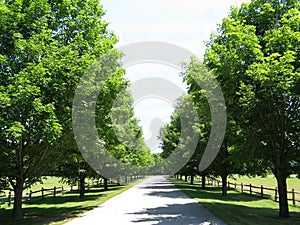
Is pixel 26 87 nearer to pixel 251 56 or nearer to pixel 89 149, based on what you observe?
pixel 89 149

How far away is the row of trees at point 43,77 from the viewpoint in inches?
474

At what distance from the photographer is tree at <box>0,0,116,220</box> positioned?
11961mm

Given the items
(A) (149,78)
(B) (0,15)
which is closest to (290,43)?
(B) (0,15)

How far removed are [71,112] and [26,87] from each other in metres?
3.12

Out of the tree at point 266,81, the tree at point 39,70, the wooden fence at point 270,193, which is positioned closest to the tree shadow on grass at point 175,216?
the tree at point 266,81

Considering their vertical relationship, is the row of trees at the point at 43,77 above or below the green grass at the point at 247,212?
above

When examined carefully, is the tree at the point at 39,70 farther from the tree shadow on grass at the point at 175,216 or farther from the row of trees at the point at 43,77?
the tree shadow on grass at the point at 175,216

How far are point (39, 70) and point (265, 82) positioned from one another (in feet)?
28.5

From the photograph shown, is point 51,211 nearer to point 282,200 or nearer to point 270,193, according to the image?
point 282,200

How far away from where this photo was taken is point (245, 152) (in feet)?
53.1

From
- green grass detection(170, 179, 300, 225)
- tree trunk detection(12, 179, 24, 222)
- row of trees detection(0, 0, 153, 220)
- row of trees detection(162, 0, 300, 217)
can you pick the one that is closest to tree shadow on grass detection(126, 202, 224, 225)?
green grass detection(170, 179, 300, 225)

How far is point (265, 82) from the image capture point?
1345 cm

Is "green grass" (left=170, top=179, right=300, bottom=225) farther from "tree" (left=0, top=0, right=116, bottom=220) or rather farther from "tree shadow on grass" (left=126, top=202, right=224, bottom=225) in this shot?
"tree" (left=0, top=0, right=116, bottom=220)

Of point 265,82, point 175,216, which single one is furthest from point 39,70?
point 265,82
